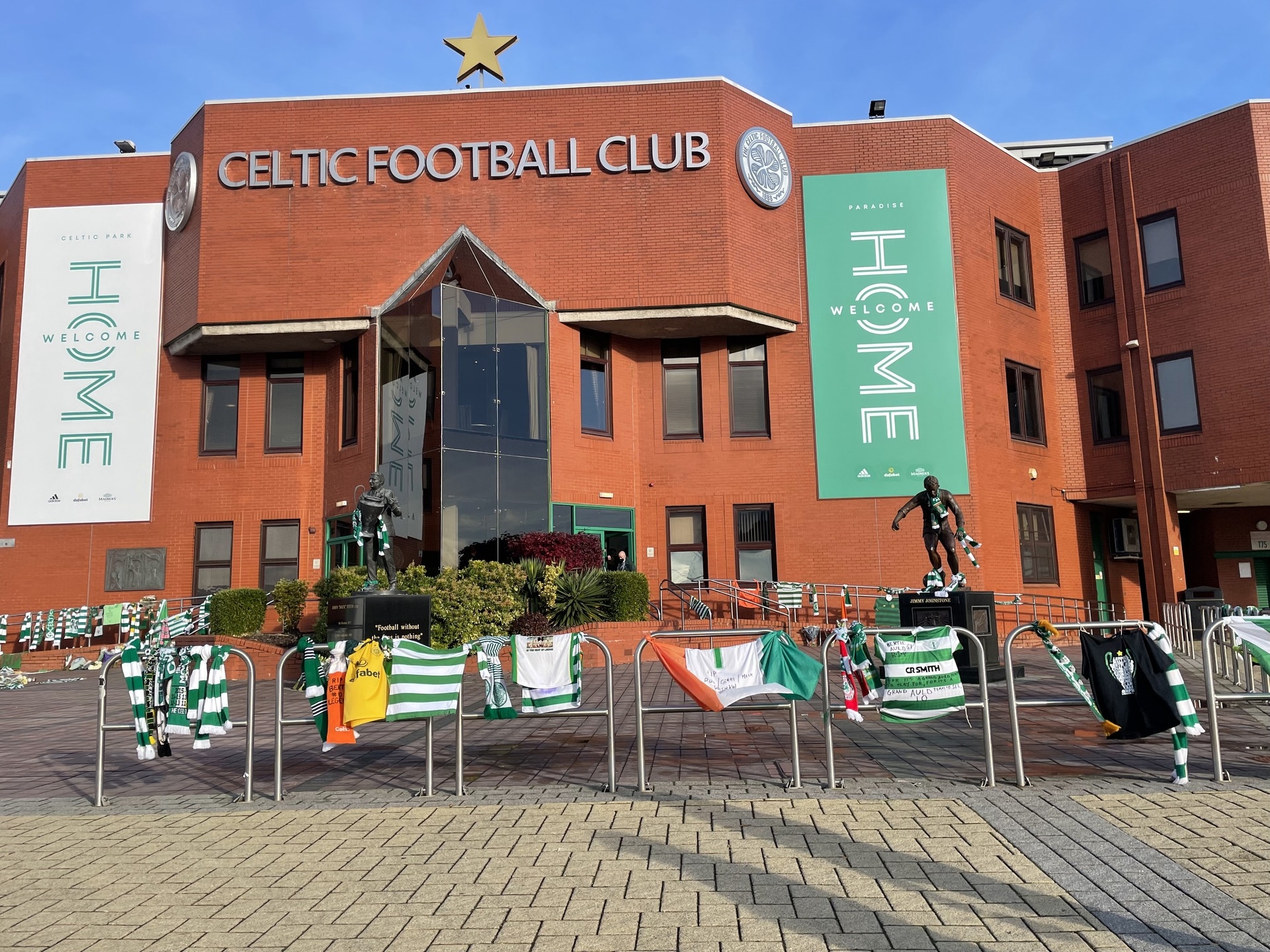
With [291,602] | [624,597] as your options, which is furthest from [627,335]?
[291,602]

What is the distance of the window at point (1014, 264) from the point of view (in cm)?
2497

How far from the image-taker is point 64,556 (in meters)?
23.4

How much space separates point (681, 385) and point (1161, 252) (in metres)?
12.7

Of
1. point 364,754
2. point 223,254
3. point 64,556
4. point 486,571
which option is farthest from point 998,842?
point 64,556

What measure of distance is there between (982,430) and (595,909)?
20.7 meters

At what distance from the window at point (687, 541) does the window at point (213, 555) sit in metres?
10.9

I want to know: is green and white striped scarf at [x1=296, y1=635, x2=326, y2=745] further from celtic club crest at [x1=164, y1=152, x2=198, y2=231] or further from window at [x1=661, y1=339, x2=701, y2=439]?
celtic club crest at [x1=164, y1=152, x2=198, y2=231]

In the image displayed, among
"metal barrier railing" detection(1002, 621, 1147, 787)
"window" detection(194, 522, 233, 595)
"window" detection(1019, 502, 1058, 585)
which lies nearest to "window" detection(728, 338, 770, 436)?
"window" detection(1019, 502, 1058, 585)

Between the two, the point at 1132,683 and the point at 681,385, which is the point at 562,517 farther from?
the point at 1132,683

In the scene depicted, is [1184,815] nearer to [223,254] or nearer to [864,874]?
[864,874]

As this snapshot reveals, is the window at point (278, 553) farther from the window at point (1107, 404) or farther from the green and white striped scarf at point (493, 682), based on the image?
the window at point (1107, 404)

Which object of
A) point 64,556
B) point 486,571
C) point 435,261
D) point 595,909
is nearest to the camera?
point 595,909

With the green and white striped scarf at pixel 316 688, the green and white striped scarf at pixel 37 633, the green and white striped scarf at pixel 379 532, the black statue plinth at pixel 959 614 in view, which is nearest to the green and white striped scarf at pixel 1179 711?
the black statue plinth at pixel 959 614

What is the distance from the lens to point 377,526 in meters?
14.0
